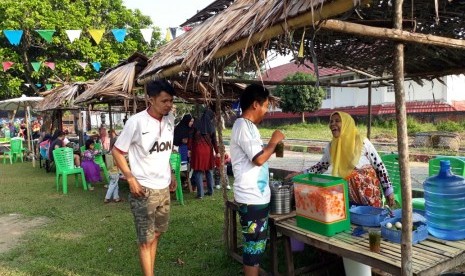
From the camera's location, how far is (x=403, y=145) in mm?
2125

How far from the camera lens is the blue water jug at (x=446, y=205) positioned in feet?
8.01

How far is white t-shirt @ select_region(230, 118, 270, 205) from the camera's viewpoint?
264 centimetres

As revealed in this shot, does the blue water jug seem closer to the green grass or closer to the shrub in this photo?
the green grass

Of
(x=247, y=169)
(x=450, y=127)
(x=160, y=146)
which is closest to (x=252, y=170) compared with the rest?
(x=247, y=169)

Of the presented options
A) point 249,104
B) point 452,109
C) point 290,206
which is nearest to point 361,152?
point 290,206

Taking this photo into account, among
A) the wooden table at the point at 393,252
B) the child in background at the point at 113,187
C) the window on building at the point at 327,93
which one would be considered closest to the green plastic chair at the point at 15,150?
the child in background at the point at 113,187

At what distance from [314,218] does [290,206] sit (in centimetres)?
55

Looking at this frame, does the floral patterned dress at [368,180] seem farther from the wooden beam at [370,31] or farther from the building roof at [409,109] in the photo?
the building roof at [409,109]

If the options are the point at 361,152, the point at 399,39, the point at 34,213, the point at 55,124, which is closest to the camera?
the point at 399,39

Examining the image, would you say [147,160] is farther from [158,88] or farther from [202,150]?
[202,150]

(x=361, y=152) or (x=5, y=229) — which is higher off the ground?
(x=361, y=152)

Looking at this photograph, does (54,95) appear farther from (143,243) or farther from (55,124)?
(143,243)

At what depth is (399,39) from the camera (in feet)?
6.81

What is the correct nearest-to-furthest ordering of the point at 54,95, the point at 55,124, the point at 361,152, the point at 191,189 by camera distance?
the point at 361,152
the point at 191,189
the point at 54,95
the point at 55,124
